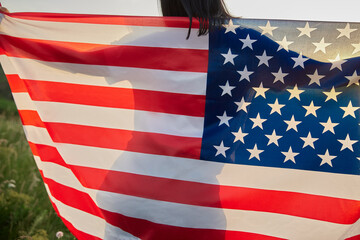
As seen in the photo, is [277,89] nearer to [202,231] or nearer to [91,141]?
[202,231]

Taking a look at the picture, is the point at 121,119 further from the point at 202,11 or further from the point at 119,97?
the point at 202,11

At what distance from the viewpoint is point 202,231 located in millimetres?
2490

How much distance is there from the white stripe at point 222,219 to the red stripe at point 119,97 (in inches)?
27.2

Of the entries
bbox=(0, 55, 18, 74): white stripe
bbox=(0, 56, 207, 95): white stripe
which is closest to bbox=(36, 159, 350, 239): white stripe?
bbox=(0, 56, 207, 95): white stripe

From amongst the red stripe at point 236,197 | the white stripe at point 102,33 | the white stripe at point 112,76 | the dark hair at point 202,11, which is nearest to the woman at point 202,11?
the dark hair at point 202,11

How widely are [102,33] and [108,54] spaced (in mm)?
184

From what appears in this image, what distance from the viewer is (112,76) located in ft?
8.77

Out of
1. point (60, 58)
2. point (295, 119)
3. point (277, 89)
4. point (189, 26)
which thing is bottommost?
point (295, 119)

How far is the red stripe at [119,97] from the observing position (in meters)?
2.55

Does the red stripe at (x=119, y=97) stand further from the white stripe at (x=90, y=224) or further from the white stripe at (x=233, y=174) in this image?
the white stripe at (x=90, y=224)

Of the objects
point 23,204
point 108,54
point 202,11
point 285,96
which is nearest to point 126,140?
point 108,54

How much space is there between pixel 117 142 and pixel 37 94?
83 centimetres

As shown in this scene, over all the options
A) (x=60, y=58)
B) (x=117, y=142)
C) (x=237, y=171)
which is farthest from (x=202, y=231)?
(x=60, y=58)

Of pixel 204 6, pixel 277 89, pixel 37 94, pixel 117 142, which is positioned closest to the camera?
pixel 204 6
